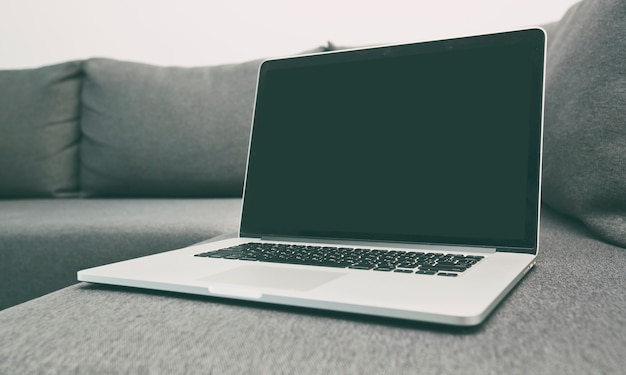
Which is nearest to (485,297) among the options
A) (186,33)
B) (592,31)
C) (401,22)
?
(592,31)

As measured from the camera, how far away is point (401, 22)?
1854mm

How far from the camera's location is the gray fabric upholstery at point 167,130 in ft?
5.32

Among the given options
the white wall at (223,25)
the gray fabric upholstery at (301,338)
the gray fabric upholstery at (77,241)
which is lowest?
the gray fabric upholstery at (77,241)

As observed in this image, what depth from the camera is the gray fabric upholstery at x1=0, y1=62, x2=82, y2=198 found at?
177cm

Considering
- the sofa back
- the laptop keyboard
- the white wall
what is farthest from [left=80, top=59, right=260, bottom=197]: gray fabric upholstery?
the laptop keyboard

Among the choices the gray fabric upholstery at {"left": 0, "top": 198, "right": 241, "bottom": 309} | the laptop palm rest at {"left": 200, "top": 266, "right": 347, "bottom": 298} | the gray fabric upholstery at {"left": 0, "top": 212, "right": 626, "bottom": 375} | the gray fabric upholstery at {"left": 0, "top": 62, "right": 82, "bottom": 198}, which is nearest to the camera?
the gray fabric upholstery at {"left": 0, "top": 212, "right": 626, "bottom": 375}

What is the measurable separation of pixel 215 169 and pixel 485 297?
131cm

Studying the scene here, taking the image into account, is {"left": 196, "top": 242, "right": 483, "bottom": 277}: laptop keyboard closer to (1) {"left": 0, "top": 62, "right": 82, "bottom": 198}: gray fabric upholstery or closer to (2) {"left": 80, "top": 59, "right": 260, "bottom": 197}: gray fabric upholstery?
(2) {"left": 80, "top": 59, "right": 260, "bottom": 197}: gray fabric upholstery

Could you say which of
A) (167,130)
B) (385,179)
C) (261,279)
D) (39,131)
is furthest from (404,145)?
(39,131)

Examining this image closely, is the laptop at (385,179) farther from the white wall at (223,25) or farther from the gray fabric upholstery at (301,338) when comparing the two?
the white wall at (223,25)

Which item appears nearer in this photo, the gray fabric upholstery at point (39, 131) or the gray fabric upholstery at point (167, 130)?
the gray fabric upholstery at point (167, 130)

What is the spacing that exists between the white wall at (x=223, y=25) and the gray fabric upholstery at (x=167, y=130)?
1.23ft

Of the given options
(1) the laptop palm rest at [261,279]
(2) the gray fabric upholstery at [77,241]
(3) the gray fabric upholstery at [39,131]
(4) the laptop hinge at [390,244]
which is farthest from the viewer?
(3) the gray fabric upholstery at [39,131]

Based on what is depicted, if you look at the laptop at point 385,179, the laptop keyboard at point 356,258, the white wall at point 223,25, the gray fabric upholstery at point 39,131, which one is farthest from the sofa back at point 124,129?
the laptop keyboard at point 356,258
